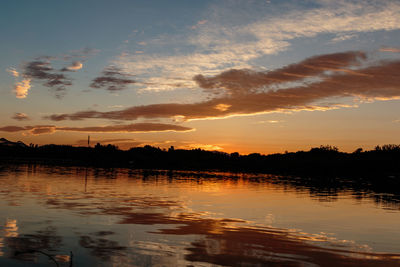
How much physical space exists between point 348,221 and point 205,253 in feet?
60.5

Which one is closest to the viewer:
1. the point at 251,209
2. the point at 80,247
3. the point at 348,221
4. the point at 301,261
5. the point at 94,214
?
the point at 301,261

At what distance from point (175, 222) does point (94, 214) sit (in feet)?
23.0

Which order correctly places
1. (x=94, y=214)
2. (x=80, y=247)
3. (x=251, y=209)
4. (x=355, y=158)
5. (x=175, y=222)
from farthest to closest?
(x=355, y=158)
(x=251, y=209)
(x=94, y=214)
(x=175, y=222)
(x=80, y=247)

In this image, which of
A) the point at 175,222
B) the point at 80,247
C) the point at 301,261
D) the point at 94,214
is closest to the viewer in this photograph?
the point at 301,261

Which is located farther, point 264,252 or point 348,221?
point 348,221

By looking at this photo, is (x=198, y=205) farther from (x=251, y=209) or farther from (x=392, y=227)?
(x=392, y=227)

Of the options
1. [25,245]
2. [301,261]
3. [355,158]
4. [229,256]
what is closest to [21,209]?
[25,245]

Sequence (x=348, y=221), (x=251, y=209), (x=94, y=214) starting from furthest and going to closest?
(x=251, y=209) < (x=348, y=221) < (x=94, y=214)

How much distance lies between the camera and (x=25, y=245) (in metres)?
18.1

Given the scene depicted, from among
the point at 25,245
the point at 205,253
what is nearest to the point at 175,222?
the point at 205,253

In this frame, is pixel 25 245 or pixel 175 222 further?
pixel 175 222

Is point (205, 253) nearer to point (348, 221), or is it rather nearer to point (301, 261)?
point (301, 261)

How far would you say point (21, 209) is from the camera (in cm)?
2938

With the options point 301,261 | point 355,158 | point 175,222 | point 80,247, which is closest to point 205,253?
point 301,261
